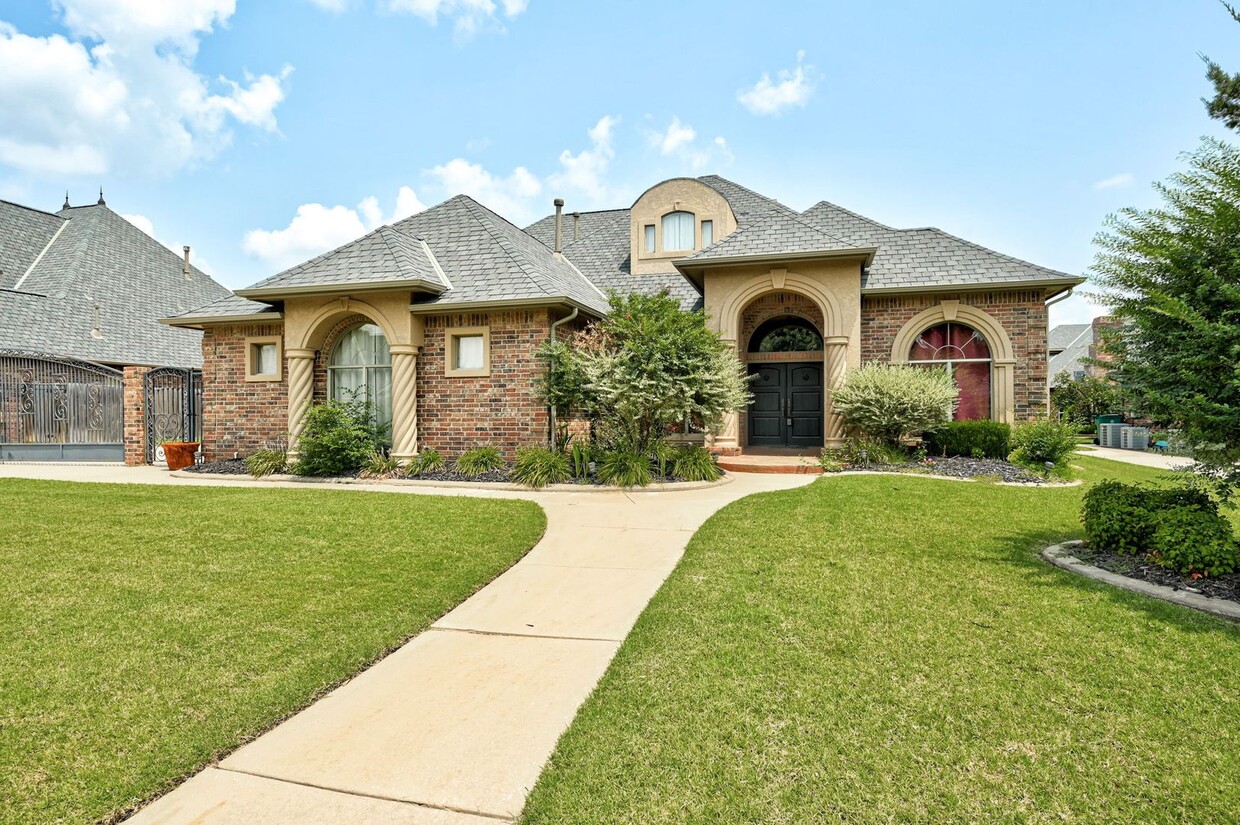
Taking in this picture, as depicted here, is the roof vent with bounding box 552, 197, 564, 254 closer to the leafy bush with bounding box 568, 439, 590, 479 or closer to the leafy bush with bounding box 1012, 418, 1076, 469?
the leafy bush with bounding box 568, 439, 590, 479

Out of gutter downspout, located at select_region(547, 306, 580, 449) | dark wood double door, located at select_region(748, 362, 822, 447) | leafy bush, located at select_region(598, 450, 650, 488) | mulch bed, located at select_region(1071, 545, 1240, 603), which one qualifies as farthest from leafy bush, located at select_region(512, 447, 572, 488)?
mulch bed, located at select_region(1071, 545, 1240, 603)

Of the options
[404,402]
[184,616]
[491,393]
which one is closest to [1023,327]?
[491,393]

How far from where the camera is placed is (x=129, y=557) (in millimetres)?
5695

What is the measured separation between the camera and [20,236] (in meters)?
22.7

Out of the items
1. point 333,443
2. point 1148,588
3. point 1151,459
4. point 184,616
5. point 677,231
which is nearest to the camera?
point 184,616

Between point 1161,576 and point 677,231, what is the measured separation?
14413mm

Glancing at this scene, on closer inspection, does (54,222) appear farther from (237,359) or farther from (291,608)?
(291,608)

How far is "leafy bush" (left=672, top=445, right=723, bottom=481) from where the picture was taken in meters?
10.9

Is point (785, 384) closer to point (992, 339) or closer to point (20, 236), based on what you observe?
point (992, 339)

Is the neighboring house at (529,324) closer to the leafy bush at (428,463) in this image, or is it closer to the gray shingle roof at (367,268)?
the gray shingle roof at (367,268)

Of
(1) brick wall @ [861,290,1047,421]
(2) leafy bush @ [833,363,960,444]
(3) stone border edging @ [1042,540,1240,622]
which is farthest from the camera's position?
(1) brick wall @ [861,290,1047,421]

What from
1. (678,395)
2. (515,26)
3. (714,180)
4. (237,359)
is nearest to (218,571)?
(678,395)

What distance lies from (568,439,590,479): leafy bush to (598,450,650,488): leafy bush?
37 centimetres

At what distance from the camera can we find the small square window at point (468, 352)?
40.8 ft
